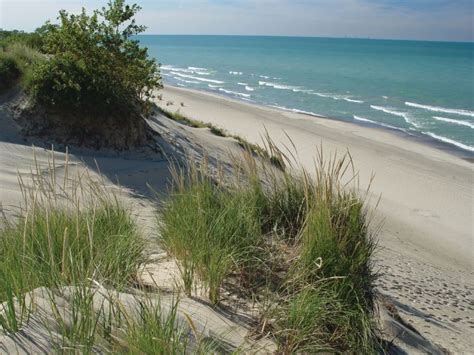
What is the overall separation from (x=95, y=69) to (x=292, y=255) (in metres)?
6.71

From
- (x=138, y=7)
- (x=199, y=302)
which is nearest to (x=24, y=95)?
(x=138, y=7)

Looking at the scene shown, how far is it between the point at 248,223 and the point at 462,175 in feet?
54.6

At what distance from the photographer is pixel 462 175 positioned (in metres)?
19.2

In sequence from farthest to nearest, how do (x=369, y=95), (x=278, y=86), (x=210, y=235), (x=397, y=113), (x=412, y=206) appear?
1. (x=278, y=86)
2. (x=369, y=95)
3. (x=397, y=113)
4. (x=412, y=206)
5. (x=210, y=235)

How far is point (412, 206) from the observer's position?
1510cm

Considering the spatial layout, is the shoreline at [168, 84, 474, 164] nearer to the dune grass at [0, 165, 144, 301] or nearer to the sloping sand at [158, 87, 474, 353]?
the sloping sand at [158, 87, 474, 353]

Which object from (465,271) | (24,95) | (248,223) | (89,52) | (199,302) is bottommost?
(465,271)

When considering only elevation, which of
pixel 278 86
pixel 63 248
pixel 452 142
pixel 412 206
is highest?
pixel 278 86

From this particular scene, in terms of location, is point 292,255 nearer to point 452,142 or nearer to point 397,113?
point 452,142

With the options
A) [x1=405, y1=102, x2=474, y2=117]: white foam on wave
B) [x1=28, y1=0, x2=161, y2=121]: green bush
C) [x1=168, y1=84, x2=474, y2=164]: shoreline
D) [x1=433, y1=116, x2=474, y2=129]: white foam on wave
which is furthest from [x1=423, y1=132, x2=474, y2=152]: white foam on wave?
[x1=28, y1=0, x2=161, y2=121]: green bush

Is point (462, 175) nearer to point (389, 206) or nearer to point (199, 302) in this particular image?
point (389, 206)

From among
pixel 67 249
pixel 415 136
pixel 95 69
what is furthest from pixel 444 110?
pixel 67 249

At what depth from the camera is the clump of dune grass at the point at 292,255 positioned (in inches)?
146

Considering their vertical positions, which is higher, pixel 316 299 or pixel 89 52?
pixel 89 52
